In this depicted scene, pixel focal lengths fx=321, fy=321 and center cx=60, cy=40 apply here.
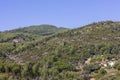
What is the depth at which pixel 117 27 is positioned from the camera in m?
199

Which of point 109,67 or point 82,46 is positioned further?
point 82,46

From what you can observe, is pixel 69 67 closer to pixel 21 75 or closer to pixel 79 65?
pixel 79 65

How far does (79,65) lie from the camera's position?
14050cm

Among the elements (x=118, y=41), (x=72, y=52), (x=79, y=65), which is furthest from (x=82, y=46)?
(x=79, y=65)

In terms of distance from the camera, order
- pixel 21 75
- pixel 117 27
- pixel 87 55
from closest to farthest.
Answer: pixel 21 75 < pixel 87 55 < pixel 117 27

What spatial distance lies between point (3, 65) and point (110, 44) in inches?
3185

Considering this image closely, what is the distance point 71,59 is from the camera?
150 meters

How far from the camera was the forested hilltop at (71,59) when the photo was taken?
324 feet

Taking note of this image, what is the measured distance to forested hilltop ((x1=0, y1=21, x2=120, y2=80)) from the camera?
98625 millimetres

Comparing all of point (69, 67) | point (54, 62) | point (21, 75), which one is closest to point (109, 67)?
point (69, 67)

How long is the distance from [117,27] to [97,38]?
849 inches

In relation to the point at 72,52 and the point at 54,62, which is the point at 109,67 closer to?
the point at 54,62

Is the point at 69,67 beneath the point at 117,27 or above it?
beneath

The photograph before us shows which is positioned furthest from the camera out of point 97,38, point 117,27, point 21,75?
point 117,27
